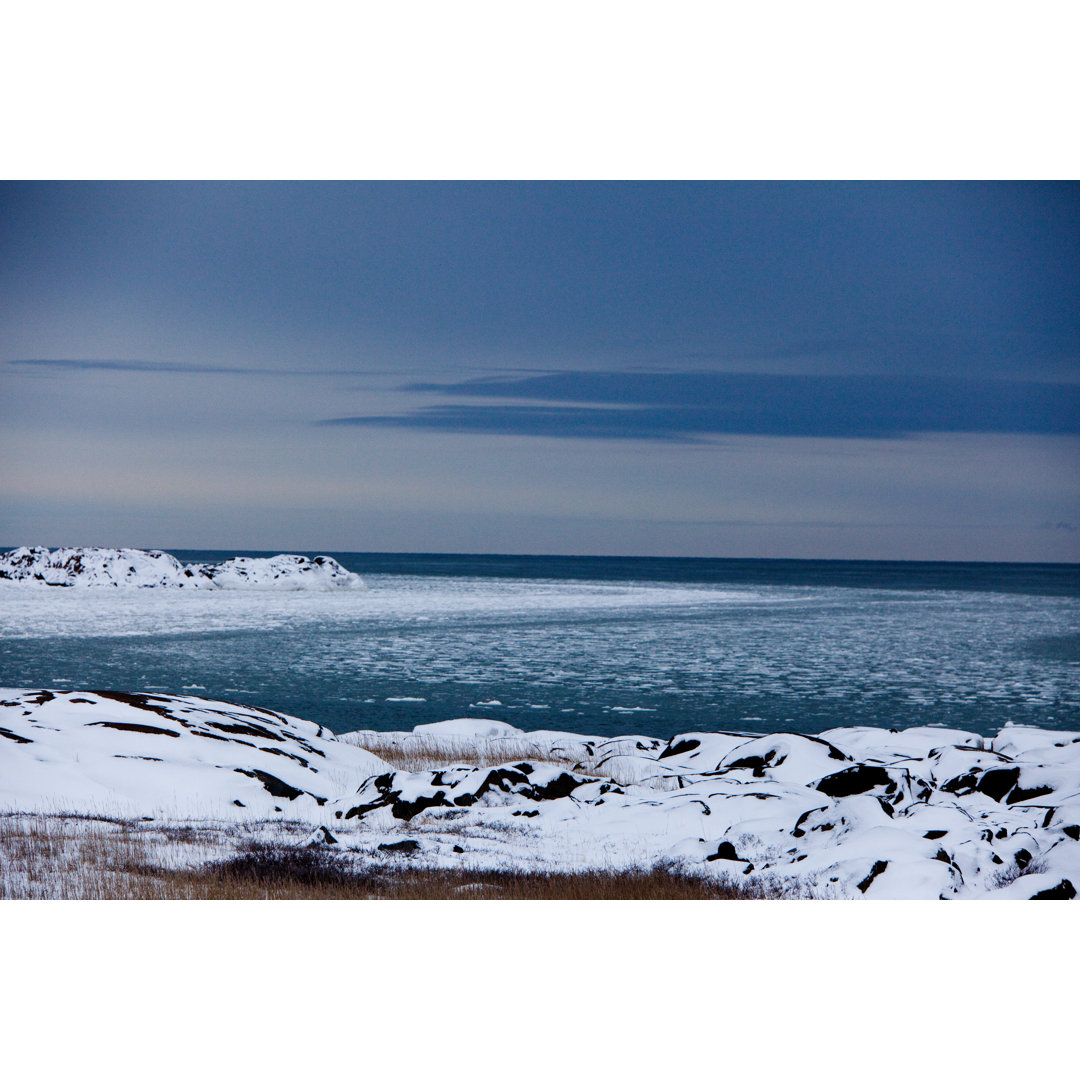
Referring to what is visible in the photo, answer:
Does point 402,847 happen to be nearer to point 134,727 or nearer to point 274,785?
point 274,785

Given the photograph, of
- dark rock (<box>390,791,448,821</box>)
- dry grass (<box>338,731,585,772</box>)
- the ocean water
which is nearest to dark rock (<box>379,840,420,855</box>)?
dark rock (<box>390,791,448,821</box>)

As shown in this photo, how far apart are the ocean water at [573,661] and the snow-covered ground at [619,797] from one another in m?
3.46

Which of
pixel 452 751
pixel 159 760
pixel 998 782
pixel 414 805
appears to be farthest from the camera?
pixel 452 751

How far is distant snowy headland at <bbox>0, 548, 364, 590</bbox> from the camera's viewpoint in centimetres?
3177

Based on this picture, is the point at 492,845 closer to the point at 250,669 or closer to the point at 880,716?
the point at 880,716

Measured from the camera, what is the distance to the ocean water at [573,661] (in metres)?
11.6

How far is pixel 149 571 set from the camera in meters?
33.0

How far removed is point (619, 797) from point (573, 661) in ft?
32.7

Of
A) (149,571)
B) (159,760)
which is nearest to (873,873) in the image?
(159,760)

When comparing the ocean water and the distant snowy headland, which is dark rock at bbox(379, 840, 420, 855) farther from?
the distant snowy headland

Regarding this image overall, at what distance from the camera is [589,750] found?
332 inches

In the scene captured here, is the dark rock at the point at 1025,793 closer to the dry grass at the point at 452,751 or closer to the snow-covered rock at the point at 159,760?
the dry grass at the point at 452,751

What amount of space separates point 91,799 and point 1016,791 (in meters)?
5.86

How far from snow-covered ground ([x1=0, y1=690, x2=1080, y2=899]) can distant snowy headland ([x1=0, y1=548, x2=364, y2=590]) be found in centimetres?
2726
